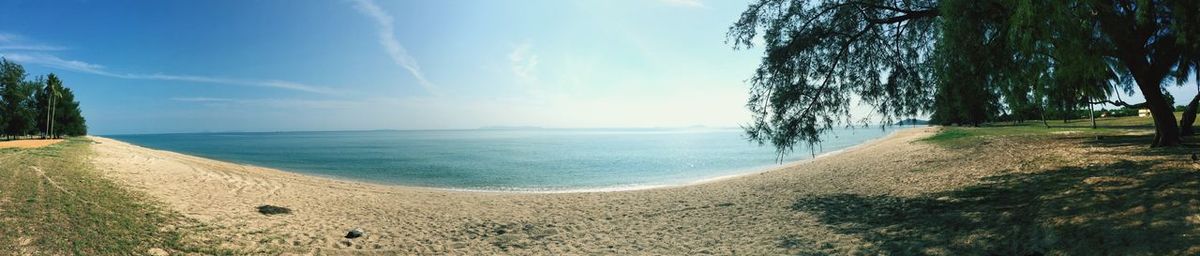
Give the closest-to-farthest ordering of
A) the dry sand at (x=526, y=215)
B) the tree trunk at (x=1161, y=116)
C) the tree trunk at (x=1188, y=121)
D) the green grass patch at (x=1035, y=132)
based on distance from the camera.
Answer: the dry sand at (x=526, y=215), the tree trunk at (x=1161, y=116), the tree trunk at (x=1188, y=121), the green grass patch at (x=1035, y=132)

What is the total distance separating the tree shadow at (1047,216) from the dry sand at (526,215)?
3.32 feet

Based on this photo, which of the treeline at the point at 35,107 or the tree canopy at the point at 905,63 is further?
the treeline at the point at 35,107

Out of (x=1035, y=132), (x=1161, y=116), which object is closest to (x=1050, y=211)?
(x=1161, y=116)

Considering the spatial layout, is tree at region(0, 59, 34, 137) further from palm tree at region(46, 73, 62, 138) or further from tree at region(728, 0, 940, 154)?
tree at region(728, 0, 940, 154)

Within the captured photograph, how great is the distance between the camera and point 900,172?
18141 mm

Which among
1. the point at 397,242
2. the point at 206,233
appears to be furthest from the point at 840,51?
the point at 206,233

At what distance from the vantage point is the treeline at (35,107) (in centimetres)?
5584

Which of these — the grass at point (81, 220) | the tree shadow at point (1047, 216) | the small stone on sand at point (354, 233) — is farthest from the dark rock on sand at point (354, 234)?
the tree shadow at point (1047, 216)

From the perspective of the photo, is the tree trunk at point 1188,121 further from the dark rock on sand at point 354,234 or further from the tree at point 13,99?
the tree at point 13,99

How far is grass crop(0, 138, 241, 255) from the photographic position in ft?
28.5

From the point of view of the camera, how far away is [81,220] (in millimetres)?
10242

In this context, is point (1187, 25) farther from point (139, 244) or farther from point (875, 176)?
point (139, 244)

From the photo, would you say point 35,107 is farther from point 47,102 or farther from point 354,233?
point 354,233

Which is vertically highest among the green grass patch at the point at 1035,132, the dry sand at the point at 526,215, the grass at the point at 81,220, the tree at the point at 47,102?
the tree at the point at 47,102
